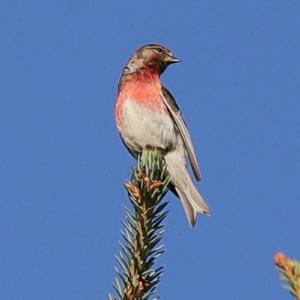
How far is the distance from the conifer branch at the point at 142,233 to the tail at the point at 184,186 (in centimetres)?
412

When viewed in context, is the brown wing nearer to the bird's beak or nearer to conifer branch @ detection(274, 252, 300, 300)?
the bird's beak

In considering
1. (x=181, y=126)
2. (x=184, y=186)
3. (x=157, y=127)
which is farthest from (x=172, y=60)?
(x=184, y=186)

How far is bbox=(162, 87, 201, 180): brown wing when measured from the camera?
377 inches

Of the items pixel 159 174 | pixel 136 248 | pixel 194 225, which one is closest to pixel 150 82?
pixel 194 225

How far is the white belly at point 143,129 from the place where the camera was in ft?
30.2

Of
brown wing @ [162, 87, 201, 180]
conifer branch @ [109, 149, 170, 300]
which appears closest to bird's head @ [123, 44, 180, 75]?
brown wing @ [162, 87, 201, 180]

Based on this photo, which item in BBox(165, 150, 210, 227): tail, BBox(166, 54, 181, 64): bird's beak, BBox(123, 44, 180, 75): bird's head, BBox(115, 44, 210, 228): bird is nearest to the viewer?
BBox(165, 150, 210, 227): tail

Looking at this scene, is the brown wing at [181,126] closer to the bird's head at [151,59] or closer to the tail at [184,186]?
the tail at [184,186]

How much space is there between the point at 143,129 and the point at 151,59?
2243 mm

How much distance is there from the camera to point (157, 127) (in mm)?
9398

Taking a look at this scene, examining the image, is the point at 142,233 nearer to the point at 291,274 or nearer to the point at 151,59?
the point at 291,274

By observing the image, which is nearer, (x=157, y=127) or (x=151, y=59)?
(x=157, y=127)

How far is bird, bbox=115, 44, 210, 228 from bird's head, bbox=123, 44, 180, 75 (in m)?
0.50

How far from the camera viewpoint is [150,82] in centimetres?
1016
